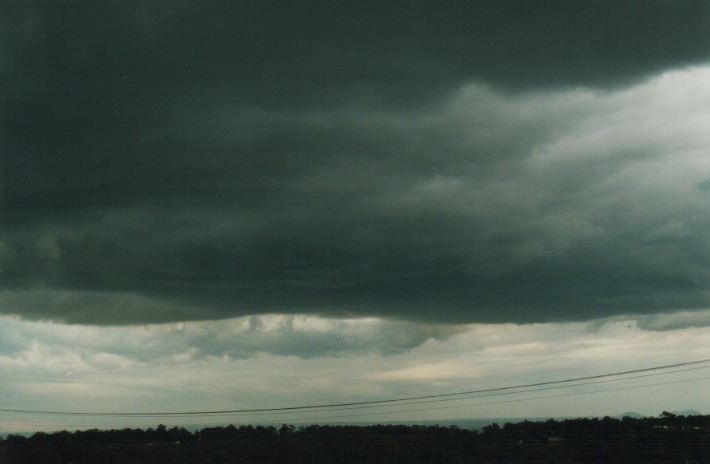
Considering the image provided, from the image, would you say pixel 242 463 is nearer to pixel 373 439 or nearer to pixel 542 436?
pixel 373 439

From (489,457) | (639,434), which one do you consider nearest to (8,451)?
(489,457)

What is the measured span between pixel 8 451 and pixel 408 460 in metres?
71.5

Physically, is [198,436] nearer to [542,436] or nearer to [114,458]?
[114,458]

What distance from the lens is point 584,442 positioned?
139 m

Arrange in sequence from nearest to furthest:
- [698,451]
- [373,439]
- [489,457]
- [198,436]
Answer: [698,451]
[489,457]
[373,439]
[198,436]

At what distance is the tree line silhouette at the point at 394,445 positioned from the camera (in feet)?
396

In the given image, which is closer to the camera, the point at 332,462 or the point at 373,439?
the point at 332,462

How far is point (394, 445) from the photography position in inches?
5300

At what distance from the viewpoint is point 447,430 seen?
503 feet

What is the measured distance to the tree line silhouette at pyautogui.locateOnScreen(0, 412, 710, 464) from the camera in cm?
12056

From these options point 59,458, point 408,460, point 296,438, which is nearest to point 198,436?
point 296,438

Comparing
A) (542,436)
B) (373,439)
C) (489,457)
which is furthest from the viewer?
(542,436)

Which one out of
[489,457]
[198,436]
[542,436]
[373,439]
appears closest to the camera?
[489,457]

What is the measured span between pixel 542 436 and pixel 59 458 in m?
93.2
